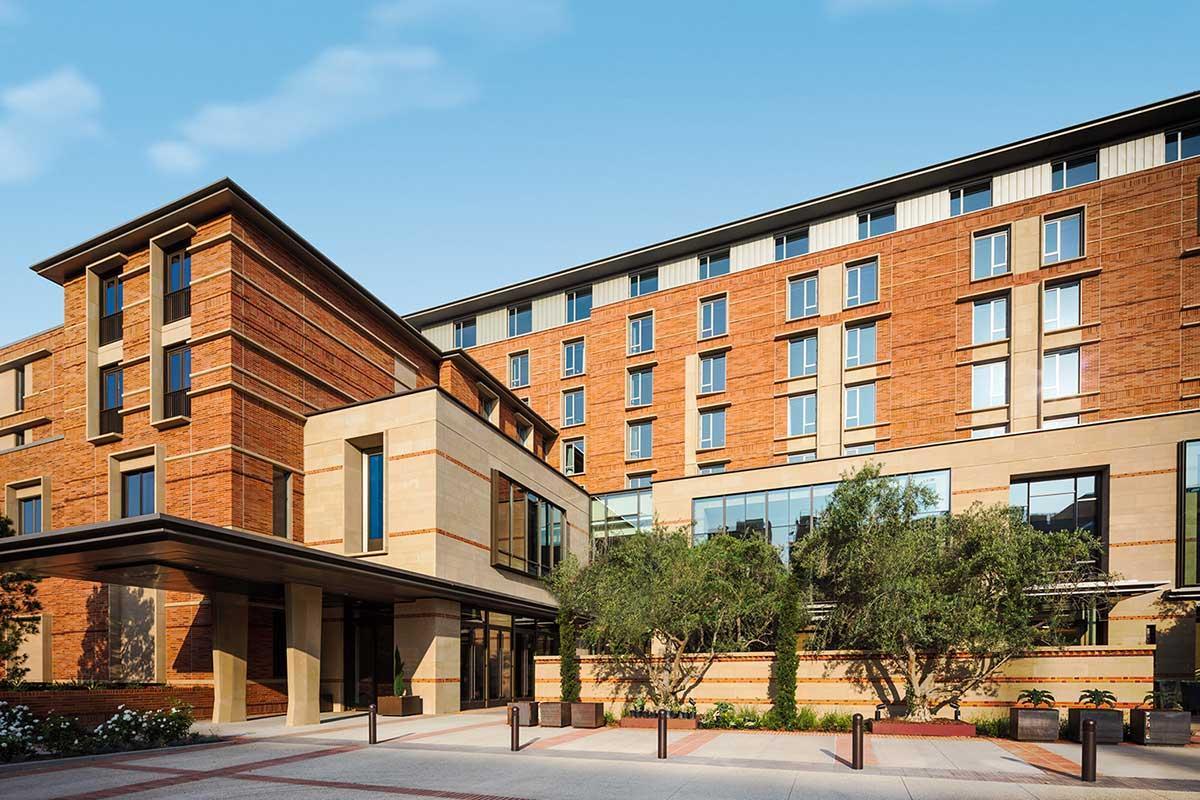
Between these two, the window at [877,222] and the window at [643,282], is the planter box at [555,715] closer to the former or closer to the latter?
the window at [643,282]

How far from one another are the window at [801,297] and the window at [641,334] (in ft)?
27.2

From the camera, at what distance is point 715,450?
42.9 meters

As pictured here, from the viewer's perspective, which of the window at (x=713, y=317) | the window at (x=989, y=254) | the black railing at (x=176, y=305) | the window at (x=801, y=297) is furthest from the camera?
the window at (x=713, y=317)

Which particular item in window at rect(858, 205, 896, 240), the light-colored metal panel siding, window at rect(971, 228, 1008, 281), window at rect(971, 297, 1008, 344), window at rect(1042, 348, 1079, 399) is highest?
window at rect(858, 205, 896, 240)

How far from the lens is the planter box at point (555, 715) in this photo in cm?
2119

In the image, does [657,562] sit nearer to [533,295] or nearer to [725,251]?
[725,251]

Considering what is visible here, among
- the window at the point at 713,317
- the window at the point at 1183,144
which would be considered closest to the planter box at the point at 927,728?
the window at the point at 713,317

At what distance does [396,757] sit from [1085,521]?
2624 cm

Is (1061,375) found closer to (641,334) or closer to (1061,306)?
(1061,306)

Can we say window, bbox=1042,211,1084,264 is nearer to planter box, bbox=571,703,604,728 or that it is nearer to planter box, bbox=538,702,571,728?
planter box, bbox=571,703,604,728

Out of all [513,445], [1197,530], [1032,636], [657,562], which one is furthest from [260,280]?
[1197,530]

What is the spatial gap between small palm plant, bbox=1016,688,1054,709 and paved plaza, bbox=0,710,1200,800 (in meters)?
1.78

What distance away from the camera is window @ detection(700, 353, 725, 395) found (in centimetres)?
4328

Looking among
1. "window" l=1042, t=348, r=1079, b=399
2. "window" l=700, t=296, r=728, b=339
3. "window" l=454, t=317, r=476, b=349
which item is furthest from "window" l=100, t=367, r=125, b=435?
"window" l=1042, t=348, r=1079, b=399
